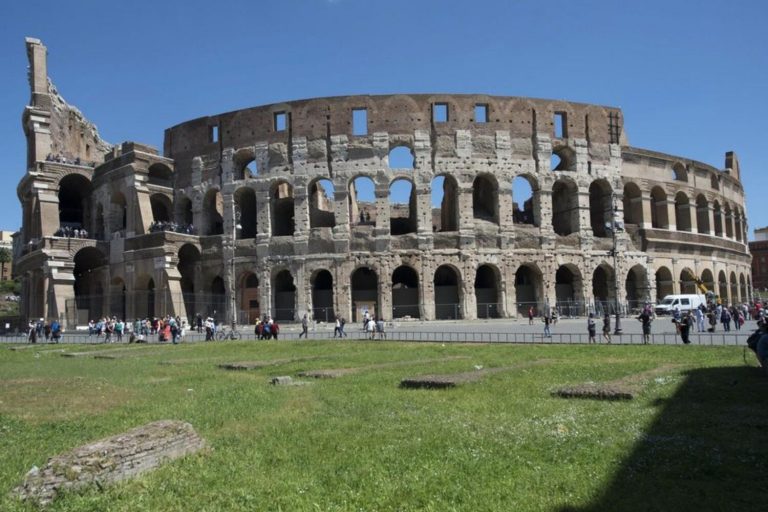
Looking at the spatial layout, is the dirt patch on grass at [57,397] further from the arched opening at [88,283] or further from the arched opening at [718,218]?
the arched opening at [718,218]

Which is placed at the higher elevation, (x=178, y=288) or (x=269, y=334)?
(x=178, y=288)

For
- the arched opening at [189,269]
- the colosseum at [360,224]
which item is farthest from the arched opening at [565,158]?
the arched opening at [189,269]

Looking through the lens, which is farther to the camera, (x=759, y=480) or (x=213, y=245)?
(x=213, y=245)

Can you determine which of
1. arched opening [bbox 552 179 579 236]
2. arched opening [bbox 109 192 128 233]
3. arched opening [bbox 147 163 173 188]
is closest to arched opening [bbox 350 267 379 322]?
arched opening [bbox 552 179 579 236]

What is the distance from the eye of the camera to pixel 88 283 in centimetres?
4456

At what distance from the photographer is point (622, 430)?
24.6 feet

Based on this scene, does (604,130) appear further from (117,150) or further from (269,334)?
(117,150)

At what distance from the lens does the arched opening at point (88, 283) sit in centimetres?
3794

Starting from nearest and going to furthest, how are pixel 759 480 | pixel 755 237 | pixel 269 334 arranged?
pixel 759 480 → pixel 269 334 → pixel 755 237

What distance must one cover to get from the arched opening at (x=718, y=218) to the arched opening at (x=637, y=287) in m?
11.5

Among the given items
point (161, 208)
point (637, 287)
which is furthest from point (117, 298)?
point (637, 287)

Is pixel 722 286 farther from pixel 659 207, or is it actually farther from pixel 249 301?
pixel 249 301

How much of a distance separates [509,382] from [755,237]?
10274 centimetres

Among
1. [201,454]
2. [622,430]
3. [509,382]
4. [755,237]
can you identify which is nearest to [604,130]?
[509,382]
